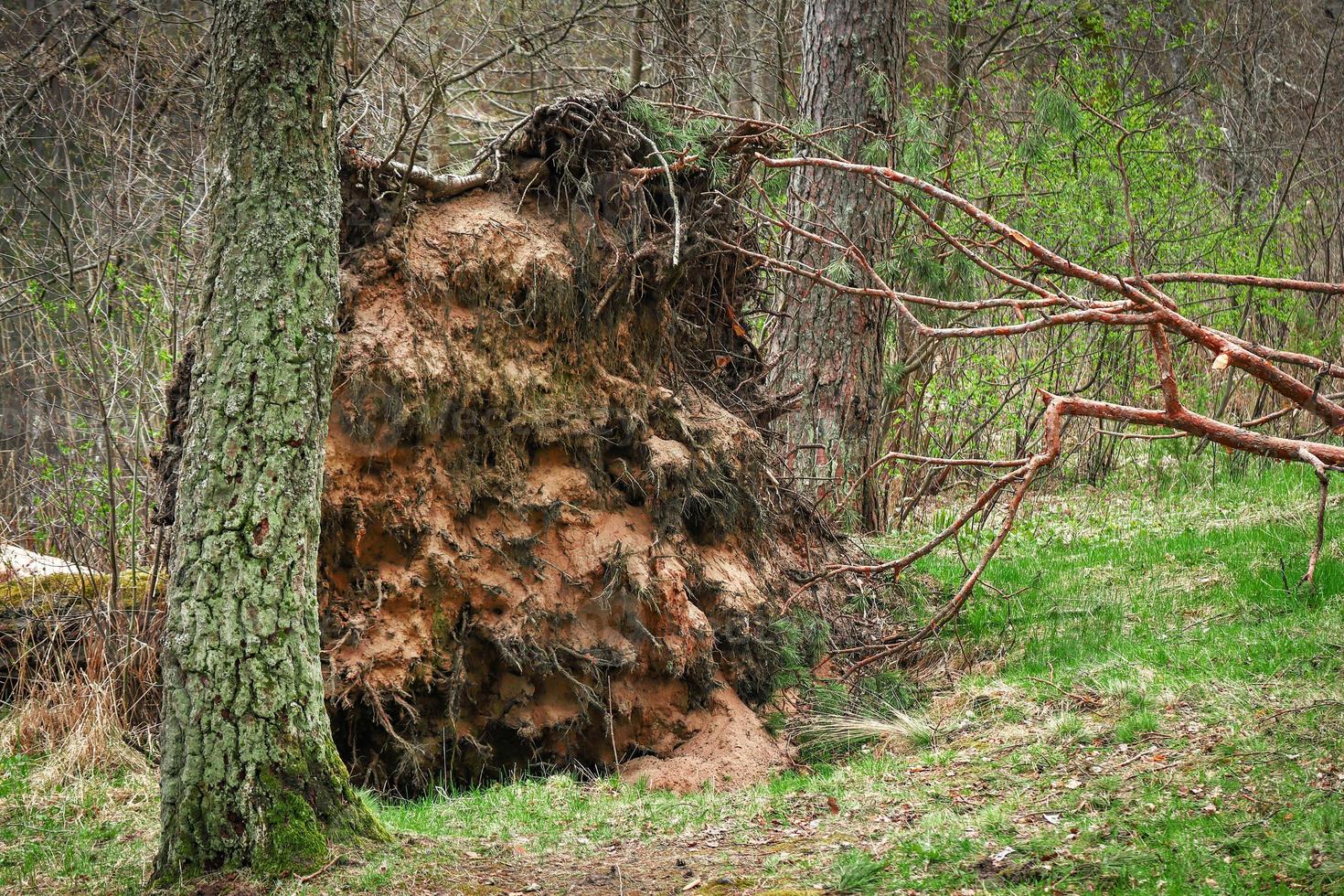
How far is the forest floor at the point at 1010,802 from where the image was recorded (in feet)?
13.3

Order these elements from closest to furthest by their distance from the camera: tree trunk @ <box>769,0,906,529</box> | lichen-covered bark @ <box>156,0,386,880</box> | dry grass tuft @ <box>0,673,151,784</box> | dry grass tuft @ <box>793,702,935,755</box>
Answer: lichen-covered bark @ <box>156,0,386,880</box>, dry grass tuft @ <box>0,673,151,784</box>, dry grass tuft @ <box>793,702,935,755</box>, tree trunk @ <box>769,0,906,529</box>

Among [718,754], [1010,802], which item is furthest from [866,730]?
[1010,802]

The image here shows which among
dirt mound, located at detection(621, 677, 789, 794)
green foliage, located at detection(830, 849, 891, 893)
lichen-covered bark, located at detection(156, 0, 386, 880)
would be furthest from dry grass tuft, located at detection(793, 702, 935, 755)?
lichen-covered bark, located at detection(156, 0, 386, 880)

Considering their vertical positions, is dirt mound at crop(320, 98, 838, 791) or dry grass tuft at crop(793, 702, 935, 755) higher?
dirt mound at crop(320, 98, 838, 791)

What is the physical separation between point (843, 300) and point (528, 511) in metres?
4.54

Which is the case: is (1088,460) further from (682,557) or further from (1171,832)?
(1171,832)

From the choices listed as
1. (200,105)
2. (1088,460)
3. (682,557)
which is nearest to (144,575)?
(682,557)

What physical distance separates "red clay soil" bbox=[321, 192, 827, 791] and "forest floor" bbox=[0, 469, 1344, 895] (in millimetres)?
552

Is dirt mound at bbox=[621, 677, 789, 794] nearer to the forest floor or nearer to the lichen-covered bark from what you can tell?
the forest floor

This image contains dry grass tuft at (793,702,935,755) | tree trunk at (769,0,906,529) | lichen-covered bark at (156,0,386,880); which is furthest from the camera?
tree trunk at (769,0,906,529)

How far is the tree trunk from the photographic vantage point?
A: 33.1 feet

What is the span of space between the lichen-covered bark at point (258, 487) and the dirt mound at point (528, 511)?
1682 millimetres

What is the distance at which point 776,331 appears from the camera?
10.4 metres

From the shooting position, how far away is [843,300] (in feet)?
33.0
